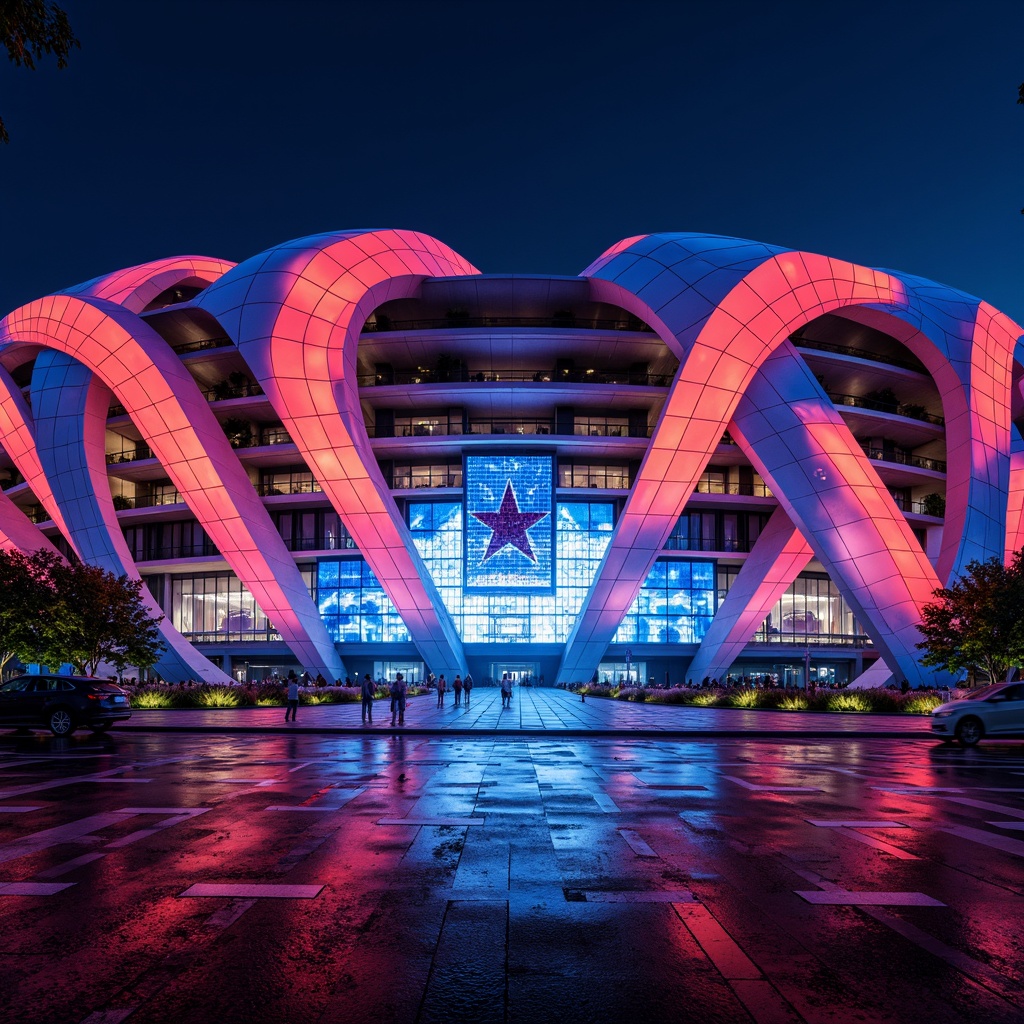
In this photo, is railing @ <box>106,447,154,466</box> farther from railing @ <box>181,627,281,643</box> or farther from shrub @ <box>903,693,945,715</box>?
shrub @ <box>903,693,945,715</box>

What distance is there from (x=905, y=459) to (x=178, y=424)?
48.1 metres

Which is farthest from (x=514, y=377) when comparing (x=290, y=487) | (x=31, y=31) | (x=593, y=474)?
(x=31, y=31)

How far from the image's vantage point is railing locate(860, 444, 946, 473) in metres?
56.6

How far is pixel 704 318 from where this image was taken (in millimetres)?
41344

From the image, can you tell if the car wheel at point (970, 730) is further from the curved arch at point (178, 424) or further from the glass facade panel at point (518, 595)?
the glass facade panel at point (518, 595)

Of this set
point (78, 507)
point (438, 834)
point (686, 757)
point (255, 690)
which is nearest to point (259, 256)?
point (78, 507)

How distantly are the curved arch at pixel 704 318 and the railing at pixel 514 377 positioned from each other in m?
10.2

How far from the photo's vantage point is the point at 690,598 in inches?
2429

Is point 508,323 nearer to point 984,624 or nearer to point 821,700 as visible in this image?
point 821,700

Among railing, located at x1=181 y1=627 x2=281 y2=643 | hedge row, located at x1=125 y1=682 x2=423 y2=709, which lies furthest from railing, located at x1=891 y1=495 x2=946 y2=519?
railing, located at x1=181 y1=627 x2=281 y2=643

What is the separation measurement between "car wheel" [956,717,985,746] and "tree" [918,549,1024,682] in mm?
9850

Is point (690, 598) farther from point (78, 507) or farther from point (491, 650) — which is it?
point (78, 507)

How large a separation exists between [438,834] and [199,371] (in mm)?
52653

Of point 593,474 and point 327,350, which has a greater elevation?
point 327,350
